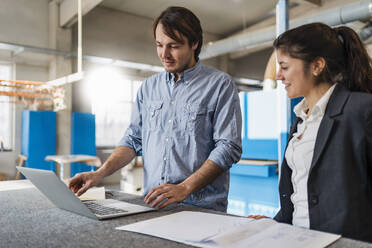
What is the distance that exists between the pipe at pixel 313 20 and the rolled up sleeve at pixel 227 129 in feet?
14.9

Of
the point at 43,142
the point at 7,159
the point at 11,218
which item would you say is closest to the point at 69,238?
the point at 11,218

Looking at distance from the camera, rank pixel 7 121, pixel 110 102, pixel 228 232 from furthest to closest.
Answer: pixel 110 102 → pixel 7 121 → pixel 228 232

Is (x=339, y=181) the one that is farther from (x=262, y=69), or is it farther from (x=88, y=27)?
(x=262, y=69)

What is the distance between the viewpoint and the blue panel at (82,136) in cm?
769

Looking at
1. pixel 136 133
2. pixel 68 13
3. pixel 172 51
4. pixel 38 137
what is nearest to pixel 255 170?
pixel 136 133

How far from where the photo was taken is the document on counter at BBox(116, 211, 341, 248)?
0.78 meters

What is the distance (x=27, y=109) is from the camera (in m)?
7.80

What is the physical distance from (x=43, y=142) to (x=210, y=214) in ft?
23.0

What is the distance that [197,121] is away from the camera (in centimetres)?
142

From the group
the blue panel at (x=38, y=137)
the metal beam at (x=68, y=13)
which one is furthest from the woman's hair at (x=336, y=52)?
the blue panel at (x=38, y=137)

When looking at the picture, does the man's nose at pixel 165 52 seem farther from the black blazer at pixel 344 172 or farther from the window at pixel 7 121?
the window at pixel 7 121

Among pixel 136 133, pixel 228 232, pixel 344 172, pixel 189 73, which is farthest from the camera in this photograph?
pixel 136 133

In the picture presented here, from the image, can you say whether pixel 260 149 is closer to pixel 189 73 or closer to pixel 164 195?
pixel 189 73

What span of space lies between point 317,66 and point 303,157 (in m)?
0.33
